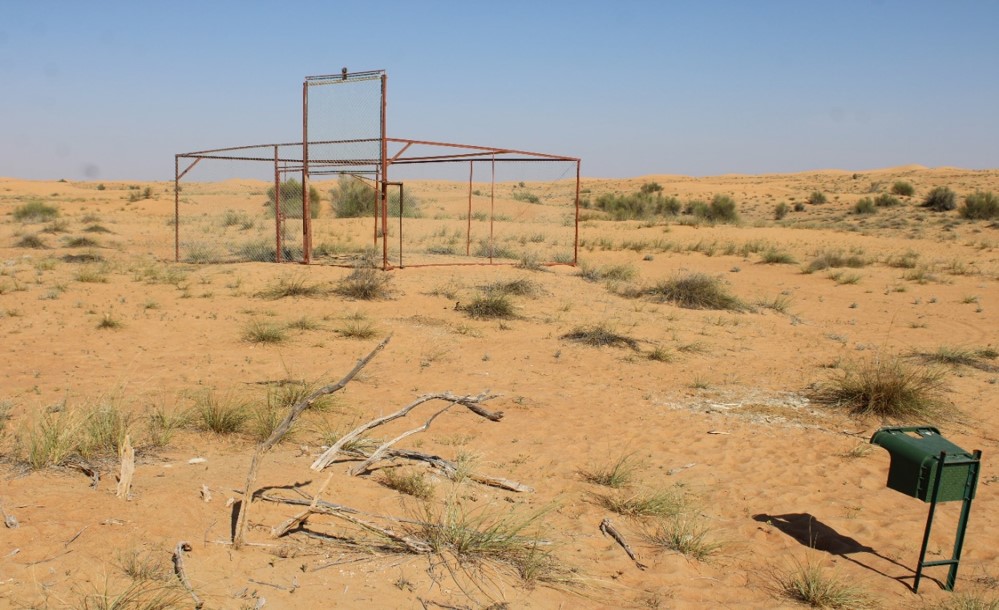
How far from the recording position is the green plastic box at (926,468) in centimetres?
436

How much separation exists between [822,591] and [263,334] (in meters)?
8.06

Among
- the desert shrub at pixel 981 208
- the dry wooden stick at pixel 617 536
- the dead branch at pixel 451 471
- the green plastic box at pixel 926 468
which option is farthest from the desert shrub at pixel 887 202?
the dry wooden stick at pixel 617 536

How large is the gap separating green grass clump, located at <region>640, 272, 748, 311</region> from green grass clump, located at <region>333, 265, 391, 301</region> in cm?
552

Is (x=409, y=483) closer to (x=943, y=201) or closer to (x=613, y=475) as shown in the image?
(x=613, y=475)

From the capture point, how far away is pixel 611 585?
172 inches

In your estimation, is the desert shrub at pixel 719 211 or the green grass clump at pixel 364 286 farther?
the desert shrub at pixel 719 211

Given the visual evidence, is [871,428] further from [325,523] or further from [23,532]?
[23,532]

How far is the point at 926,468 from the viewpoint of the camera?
172 inches

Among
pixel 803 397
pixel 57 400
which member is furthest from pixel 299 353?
pixel 803 397

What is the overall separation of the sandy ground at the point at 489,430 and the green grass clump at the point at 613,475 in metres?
0.07

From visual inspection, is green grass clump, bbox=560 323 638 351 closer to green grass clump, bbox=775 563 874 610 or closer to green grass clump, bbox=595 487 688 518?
green grass clump, bbox=595 487 688 518

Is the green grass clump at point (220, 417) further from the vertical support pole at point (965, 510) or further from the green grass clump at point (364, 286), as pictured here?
the green grass clump at point (364, 286)

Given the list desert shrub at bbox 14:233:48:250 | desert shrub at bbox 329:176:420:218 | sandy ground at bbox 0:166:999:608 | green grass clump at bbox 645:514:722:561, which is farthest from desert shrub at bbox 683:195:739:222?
green grass clump at bbox 645:514:722:561

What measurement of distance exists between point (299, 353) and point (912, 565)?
24.6 feet
